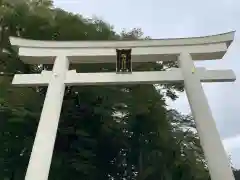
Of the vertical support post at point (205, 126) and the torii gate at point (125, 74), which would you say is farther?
the torii gate at point (125, 74)

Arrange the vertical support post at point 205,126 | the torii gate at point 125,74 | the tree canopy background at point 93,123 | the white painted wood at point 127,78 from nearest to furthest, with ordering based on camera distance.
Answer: the vertical support post at point 205,126 → the torii gate at point 125,74 → the white painted wood at point 127,78 → the tree canopy background at point 93,123

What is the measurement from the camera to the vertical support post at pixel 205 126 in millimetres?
4625

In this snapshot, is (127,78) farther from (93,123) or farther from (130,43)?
(93,123)

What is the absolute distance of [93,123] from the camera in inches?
→ 348

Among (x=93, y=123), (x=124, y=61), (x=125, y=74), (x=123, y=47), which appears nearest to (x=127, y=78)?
(x=125, y=74)

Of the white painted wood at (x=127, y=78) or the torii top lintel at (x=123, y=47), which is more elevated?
the torii top lintel at (x=123, y=47)

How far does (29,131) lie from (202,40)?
15.0 ft

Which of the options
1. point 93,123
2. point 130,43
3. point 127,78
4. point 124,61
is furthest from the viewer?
point 93,123

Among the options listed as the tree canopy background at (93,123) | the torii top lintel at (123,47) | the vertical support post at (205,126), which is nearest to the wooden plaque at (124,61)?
the torii top lintel at (123,47)

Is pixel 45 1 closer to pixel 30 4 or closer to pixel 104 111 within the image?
pixel 30 4

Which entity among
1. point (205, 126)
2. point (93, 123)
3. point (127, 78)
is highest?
point (93, 123)

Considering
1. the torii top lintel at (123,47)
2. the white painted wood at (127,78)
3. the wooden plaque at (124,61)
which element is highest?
the torii top lintel at (123,47)

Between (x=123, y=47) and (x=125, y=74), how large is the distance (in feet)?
1.55

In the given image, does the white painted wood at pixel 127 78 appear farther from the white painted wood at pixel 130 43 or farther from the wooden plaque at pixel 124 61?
the white painted wood at pixel 130 43
